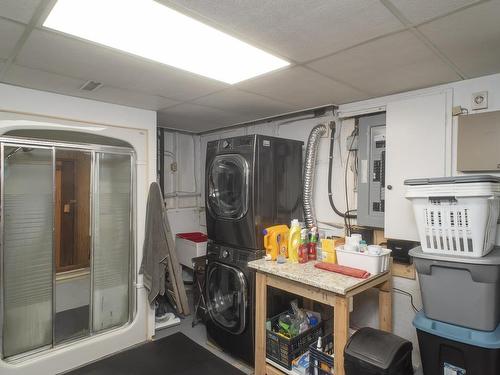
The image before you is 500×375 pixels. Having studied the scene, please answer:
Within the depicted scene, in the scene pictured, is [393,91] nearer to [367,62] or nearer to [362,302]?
[367,62]

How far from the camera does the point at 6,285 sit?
233 cm

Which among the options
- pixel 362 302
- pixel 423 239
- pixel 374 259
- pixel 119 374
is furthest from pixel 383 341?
pixel 119 374

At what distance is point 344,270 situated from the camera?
2.05 meters

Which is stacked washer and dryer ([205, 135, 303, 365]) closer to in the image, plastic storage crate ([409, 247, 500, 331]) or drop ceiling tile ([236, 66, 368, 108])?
drop ceiling tile ([236, 66, 368, 108])

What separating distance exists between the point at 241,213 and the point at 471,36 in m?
1.84

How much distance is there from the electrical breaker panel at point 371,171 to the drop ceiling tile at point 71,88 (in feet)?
5.59

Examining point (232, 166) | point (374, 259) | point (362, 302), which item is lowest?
point (362, 302)

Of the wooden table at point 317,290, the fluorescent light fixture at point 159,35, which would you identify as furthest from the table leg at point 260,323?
the fluorescent light fixture at point 159,35

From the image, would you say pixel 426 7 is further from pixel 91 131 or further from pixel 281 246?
pixel 91 131

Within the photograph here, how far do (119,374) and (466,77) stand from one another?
3.39 meters

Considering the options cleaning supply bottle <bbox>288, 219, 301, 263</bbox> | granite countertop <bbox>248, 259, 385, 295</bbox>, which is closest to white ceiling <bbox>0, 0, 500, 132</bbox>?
cleaning supply bottle <bbox>288, 219, 301, 263</bbox>

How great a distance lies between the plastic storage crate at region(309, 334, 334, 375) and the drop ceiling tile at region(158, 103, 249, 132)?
2.20 meters

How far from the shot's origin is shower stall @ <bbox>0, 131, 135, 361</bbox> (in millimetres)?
2350

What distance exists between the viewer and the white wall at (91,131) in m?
2.28
